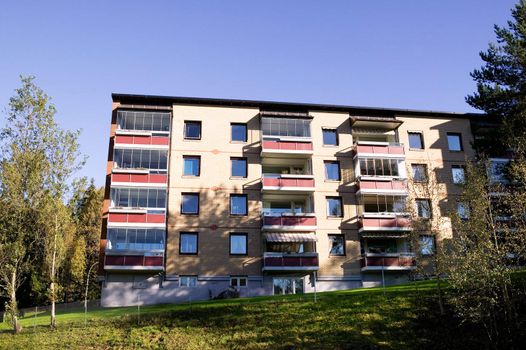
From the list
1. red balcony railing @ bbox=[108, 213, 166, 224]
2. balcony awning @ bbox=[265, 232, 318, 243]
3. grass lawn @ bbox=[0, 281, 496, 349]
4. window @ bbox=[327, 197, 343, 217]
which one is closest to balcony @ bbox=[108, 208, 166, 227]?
red balcony railing @ bbox=[108, 213, 166, 224]

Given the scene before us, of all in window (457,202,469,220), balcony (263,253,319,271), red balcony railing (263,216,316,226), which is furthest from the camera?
red balcony railing (263,216,316,226)

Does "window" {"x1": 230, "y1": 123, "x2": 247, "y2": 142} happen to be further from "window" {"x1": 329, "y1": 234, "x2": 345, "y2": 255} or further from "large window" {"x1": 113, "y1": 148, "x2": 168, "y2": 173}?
"window" {"x1": 329, "y1": 234, "x2": 345, "y2": 255}

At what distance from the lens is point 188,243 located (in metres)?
45.1

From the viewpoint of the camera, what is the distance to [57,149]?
34.2m

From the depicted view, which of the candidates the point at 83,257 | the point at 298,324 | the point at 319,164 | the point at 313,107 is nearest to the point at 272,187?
the point at 319,164

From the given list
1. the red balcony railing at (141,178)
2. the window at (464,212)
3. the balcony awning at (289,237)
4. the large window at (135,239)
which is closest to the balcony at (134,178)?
the red balcony railing at (141,178)

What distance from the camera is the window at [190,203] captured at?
45969 mm

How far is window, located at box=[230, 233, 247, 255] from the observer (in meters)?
45.5

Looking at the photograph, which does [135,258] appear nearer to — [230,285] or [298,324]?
[230,285]

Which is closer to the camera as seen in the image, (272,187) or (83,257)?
(272,187)

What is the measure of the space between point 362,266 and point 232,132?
655 inches

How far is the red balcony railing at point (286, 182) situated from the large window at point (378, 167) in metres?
5.37

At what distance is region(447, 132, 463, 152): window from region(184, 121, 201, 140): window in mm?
23994

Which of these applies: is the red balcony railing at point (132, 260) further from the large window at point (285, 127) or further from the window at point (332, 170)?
the window at point (332, 170)
